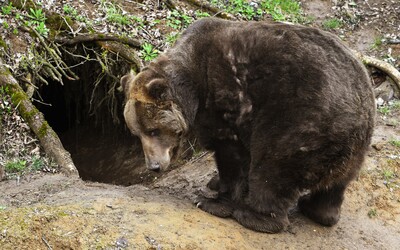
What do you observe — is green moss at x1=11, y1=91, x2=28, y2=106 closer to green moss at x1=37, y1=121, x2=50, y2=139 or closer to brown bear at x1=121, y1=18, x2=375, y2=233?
green moss at x1=37, y1=121, x2=50, y2=139

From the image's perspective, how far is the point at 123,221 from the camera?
15.0ft

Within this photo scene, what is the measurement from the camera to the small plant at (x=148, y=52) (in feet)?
25.0

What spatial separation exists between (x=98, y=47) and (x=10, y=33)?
1.24 m

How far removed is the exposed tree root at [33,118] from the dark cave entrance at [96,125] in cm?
162

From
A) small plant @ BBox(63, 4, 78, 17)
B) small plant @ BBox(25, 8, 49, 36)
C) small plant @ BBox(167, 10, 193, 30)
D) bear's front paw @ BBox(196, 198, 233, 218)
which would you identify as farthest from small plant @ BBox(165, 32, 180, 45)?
bear's front paw @ BBox(196, 198, 233, 218)

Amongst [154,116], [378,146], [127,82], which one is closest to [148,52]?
[127,82]

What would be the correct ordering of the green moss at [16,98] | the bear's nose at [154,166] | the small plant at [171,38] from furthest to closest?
the small plant at [171,38] < the green moss at [16,98] < the bear's nose at [154,166]

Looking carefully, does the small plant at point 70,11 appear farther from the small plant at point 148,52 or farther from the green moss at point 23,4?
the small plant at point 148,52

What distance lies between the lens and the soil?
169 inches

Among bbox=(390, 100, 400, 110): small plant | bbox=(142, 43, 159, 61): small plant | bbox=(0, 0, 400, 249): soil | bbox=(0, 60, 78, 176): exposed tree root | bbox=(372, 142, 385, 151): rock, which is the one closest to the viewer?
bbox=(0, 0, 400, 249): soil

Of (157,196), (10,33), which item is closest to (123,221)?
(157,196)

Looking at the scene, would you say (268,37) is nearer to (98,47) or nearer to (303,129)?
(303,129)

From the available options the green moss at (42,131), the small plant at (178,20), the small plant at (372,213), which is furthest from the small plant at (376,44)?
the green moss at (42,131)

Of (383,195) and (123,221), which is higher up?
(123,221)
